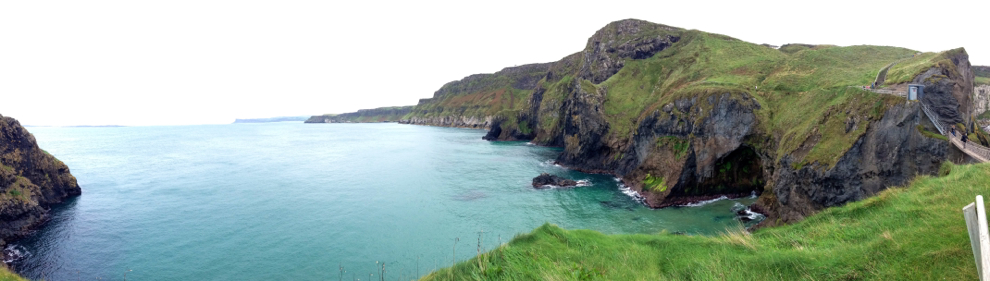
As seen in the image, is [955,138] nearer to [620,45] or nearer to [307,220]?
[307,220]

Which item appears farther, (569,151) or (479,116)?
(479,116)

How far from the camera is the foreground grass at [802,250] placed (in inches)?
288

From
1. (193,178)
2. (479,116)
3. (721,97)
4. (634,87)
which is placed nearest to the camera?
(721,97)

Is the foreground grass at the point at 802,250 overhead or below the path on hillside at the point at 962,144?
below

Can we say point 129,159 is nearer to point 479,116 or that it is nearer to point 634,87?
point 634,87

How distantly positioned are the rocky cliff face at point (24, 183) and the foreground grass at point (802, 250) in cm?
4229

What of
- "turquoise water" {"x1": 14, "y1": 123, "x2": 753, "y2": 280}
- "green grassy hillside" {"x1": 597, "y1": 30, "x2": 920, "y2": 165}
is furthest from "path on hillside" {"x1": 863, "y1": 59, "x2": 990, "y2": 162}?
"turquoise water" {"x1": 14, "y1": 123, "x2": 753, "y2": 280}

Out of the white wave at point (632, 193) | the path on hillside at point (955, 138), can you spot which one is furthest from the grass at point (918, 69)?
the white wave at point (632, 193)

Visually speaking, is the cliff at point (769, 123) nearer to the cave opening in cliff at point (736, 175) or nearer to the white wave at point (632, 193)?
the cave opening in cliff at point (736, 175)

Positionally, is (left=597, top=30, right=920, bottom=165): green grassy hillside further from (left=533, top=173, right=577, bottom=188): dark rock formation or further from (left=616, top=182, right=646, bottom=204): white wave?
(left=533, top=173, right=577, bottom=188): dark rock formation

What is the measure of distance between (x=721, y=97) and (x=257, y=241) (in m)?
46.8

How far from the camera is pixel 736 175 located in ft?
135

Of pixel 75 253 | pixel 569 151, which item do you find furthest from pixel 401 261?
pixel 569 151

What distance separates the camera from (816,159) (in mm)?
28406
